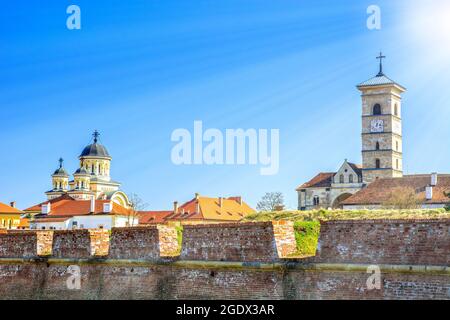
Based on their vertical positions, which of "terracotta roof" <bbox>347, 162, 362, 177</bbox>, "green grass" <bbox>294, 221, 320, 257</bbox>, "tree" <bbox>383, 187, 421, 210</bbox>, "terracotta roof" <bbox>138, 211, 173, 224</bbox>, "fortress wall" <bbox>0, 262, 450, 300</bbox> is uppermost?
"terracotta roof" <bbox>347, 162, 362, 177</bbox>

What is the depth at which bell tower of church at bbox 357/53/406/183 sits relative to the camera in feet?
289

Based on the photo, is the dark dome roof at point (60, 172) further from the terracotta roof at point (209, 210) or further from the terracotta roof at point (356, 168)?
the terracotta roof at point (356, 168)

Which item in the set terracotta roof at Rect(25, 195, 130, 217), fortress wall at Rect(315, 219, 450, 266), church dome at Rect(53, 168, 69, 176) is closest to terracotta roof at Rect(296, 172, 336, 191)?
terracotta roof at Rect(25, 195, 130, 217)

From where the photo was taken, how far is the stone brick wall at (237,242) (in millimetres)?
14469

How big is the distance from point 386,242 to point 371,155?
77686mm

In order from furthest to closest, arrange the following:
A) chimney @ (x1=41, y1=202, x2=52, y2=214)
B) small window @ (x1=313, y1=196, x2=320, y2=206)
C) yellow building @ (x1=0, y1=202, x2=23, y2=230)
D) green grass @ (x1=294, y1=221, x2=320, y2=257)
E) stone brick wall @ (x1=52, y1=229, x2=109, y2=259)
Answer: chimney @ (x1=41, y1=202, x2=52, y2=214), yellow building @ (x1=0, y1=202, x2=23, y2=230), small window @ (x1=313, y1=196, x2=320, y2=206), stone brick wall @ (x1=52, y1=229, x2=109, y2=259), green grass @ (x1=294, y1=221, x2=320, y2=257)

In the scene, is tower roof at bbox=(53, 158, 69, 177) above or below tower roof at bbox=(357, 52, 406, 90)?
below

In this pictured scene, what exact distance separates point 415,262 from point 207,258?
15.9ft

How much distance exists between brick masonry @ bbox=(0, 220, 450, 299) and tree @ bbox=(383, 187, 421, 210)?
1756 inches

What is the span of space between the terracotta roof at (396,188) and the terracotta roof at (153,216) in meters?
25.5

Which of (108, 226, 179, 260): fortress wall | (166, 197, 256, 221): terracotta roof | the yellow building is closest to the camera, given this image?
(108, 226, 179, 260): fortress wall

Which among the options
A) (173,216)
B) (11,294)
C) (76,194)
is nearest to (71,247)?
(11,294)

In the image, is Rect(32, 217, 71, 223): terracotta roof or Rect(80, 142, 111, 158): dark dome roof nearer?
Rect(32, 217, 71, 223): terracotta roof

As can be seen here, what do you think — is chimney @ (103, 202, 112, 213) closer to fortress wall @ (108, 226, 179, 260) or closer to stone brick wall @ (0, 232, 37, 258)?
stone brick wall @ (0, 232, 37, 258)
